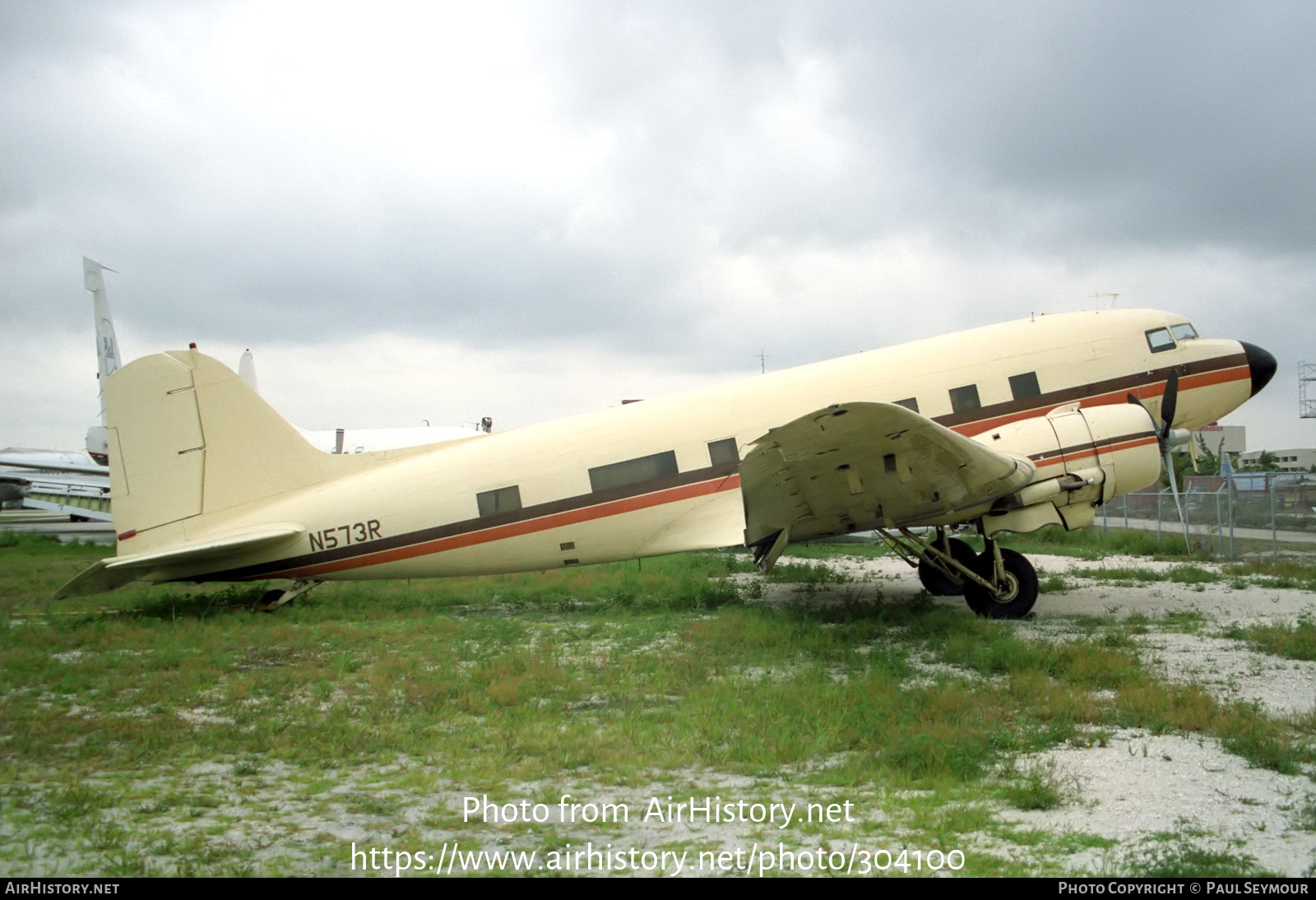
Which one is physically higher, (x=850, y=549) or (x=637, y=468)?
(x=637, y=468)

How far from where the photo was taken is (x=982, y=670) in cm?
679

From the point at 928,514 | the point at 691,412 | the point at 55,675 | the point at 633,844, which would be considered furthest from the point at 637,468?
the point at 633,844

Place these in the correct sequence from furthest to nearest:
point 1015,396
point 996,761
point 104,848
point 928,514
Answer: point 1015,396 < point 928,514 < point 996,761 < point 104,848

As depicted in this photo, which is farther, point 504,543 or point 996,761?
point 504,543

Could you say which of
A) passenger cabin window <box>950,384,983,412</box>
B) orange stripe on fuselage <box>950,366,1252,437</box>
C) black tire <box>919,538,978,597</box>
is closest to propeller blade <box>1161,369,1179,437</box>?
orange stripe on fuselage <box>950,366,1252,437</box>

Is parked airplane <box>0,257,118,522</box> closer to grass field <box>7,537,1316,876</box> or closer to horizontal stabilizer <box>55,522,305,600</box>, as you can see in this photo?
horizontal stabilizer <box>55,522,305,600</box>

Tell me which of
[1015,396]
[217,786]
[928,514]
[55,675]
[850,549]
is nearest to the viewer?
[217,786]

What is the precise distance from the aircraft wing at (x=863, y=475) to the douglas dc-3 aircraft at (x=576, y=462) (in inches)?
16.1

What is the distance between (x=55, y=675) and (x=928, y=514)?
835cm

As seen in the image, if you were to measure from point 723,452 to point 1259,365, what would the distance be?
7026 millimetres

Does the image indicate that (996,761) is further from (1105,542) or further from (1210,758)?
(1105,542)

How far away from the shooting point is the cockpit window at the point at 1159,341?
1007 cm

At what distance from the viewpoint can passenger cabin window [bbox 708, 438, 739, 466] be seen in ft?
32.7

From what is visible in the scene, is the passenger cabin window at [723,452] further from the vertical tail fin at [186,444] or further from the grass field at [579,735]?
the vertical tail fin at [186,444]
